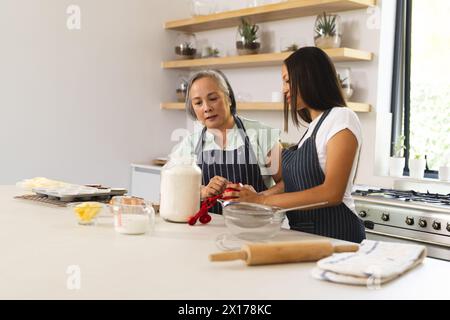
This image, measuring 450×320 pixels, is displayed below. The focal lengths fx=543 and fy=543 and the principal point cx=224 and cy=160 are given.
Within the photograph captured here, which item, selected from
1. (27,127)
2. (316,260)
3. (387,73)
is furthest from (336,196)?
(27,127)

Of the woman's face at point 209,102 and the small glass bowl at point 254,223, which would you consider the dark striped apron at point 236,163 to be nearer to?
the woman's face at point 209,102

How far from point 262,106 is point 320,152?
71.7 inches

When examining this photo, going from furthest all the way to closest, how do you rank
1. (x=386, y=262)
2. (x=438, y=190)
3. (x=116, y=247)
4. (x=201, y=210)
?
1. (x=438, y=190)
2. (x=201, y=210)
3. (x=116, y=247)
4. (x=386, y=262)

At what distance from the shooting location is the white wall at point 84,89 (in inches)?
144

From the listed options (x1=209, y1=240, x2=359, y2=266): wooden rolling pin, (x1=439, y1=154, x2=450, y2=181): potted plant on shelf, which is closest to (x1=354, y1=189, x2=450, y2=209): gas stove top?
(x1=439, y1=154, x2=450, y2=181): potted plant on shelf

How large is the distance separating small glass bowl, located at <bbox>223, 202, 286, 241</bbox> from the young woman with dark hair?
28 centimetres

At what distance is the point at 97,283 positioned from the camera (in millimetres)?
1007

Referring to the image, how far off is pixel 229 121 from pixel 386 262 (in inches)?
50.0

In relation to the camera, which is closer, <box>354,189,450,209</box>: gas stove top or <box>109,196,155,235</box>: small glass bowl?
<box>109,196,155,235</box>: small glass bowl

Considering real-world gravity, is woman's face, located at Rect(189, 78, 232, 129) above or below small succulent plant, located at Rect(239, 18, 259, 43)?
below

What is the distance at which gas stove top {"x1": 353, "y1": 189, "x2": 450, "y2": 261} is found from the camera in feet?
8.11

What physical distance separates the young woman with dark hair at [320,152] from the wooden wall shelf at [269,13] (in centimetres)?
146

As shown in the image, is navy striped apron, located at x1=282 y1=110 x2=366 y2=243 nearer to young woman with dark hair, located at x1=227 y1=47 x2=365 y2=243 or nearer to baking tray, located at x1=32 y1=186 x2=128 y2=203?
young woman with dark hair, located at x1=227 y1=47 x2=365 y2=243
